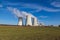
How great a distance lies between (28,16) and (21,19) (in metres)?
13.8

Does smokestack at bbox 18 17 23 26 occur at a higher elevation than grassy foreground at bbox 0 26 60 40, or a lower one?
higher

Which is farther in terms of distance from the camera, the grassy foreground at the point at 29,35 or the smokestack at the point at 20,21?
the smokestack at the point at 20,21

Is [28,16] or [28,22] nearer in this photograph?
[28,22]

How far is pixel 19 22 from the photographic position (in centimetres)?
14862

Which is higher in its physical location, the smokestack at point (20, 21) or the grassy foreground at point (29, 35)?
the smokestack at point (20, 21)

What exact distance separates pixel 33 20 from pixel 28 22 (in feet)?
50.4

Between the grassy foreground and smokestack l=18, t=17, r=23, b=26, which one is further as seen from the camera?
smokestack l=18, t=17, r=23, b=26

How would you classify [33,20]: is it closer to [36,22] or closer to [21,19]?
[36,22]

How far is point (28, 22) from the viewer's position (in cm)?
15588

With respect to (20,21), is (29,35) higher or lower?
lower

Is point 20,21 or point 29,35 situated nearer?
point 29,35

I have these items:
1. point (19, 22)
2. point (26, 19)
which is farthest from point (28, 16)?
point (19, 22)

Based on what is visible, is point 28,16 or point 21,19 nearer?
point 21,19

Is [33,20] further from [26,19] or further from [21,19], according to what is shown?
[21,19]
